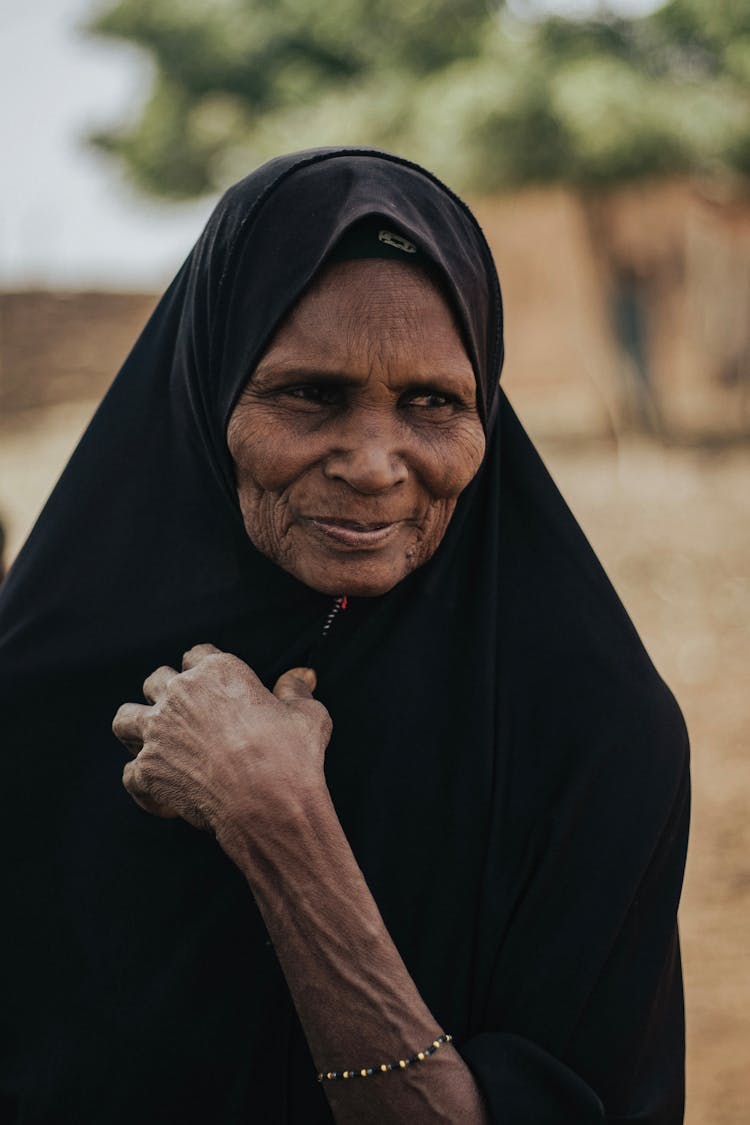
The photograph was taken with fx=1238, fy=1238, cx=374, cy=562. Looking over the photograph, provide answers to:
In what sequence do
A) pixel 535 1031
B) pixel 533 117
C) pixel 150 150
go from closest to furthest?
pixel 535 1031
pixel 533 117
pixel 150 150

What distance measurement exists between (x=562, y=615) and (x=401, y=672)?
0.97 ft

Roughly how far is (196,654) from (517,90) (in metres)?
16.4

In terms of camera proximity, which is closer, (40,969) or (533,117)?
(40,969)

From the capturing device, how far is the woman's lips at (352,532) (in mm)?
1978

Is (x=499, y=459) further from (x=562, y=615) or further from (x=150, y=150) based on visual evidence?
(x=150, y=150)

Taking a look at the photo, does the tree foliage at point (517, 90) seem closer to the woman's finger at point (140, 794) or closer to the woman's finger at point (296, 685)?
the woman's finger at point (296, 685)

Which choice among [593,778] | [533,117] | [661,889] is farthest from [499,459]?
[533,117]

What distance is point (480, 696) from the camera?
2.09 m

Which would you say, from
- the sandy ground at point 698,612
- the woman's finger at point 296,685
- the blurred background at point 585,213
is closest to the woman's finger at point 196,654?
the woman's finger at point 296,685

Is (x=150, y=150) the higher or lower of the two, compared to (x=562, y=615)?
higher

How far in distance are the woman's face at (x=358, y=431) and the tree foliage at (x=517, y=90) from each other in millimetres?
16060

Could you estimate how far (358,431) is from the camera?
6.34 feet

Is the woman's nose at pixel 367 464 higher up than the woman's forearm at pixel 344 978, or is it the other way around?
the woman's nose at pixel 367 464

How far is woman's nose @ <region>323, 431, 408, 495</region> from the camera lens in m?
1.91
